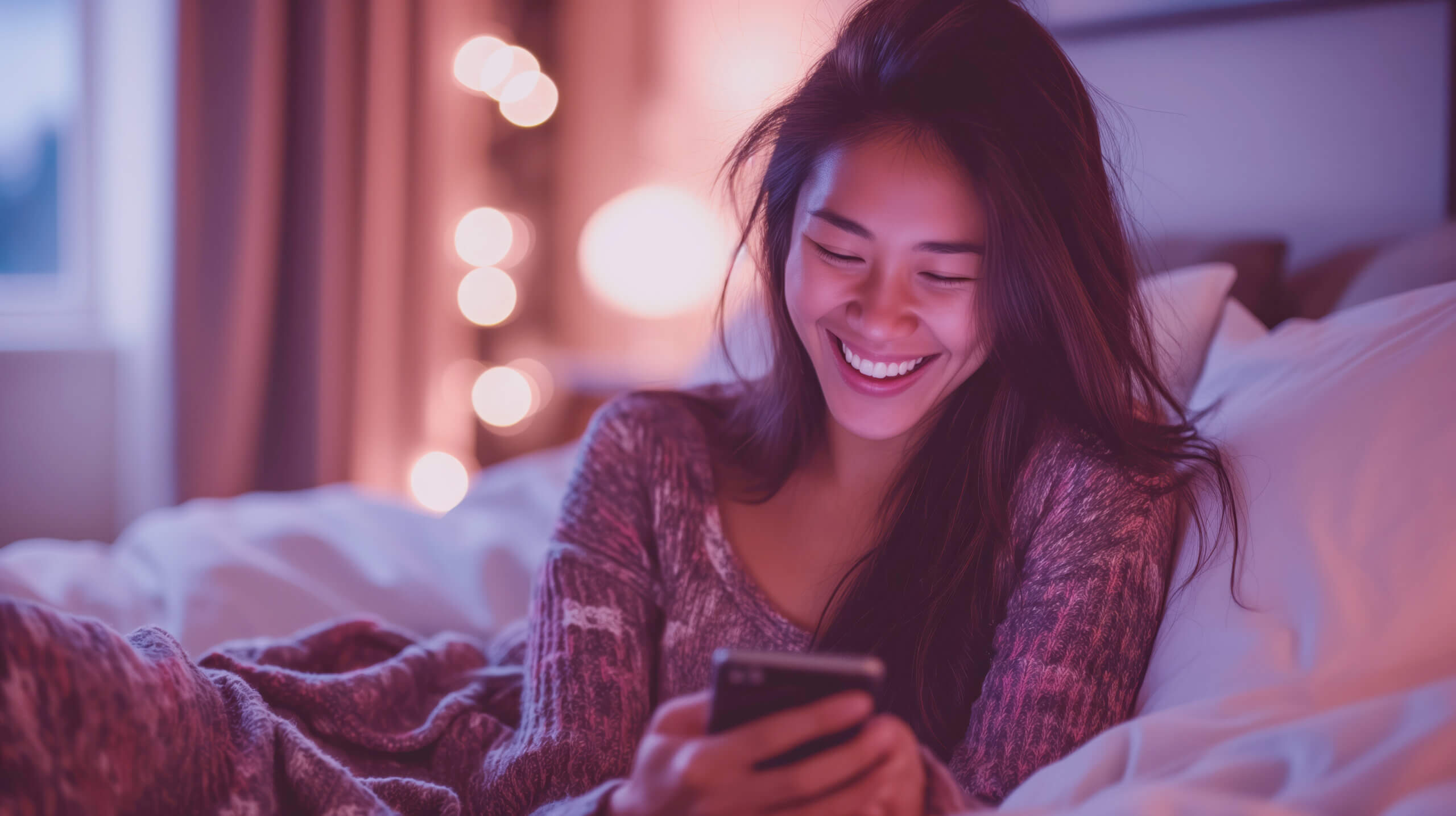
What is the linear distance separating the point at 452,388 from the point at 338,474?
1.77ft

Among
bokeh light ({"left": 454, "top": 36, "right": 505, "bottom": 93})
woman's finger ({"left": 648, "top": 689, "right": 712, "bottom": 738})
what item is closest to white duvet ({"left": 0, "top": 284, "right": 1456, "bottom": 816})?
woman's finger ({"left": 648, "top": 689, "right": 712, "bottom": 738})

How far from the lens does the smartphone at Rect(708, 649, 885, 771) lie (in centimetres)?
61

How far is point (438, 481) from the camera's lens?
307 centimetres

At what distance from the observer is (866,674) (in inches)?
24.1

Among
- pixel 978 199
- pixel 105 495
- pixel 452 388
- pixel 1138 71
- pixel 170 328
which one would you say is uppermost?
pixel 1138 71

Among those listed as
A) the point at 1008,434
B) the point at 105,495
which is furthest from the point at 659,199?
the point at 1008,434

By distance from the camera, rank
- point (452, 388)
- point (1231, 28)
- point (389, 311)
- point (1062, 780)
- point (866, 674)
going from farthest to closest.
→ point (452, 388)
point (389, 311)
point (1231, 28)
point (1062, 780)
point (866, 674)

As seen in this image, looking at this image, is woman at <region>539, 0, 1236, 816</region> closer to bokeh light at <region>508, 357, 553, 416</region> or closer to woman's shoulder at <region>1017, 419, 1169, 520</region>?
woman's shoulder at <region>1017, 419, 1169, 520</region>

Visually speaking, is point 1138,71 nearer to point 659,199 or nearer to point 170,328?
point 659,199

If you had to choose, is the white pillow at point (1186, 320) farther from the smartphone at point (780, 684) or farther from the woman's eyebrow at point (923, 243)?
the smartphone at point (780, 684)

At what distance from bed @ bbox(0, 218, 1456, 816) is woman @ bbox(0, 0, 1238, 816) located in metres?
0.05

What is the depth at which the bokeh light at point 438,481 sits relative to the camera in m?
3.02

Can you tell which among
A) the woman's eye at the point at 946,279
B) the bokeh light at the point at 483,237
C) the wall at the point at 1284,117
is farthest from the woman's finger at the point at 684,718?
the bokeh light at the point at 483,237

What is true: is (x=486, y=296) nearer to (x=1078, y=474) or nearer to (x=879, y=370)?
(x=879, y=370)
